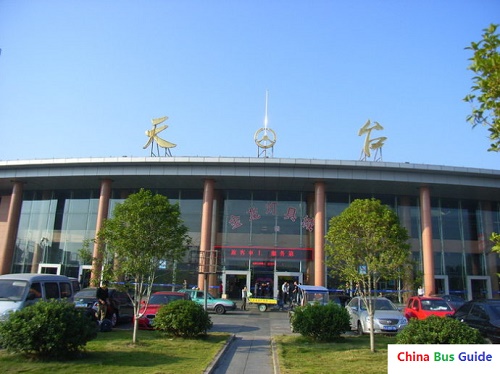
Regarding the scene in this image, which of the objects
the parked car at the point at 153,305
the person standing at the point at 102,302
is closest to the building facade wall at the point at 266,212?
the parked car at the point at 153,305

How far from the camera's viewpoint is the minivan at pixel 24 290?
11805mm

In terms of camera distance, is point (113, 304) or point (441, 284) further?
point (441, 284)

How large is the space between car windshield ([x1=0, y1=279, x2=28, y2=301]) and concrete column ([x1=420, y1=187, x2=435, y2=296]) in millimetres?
24413

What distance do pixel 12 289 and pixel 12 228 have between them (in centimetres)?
2237

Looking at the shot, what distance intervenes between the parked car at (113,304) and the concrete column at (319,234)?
13.9 meters

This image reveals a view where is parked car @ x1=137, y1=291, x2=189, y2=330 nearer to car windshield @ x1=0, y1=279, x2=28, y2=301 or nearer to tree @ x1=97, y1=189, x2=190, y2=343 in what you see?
tree @ x1=97, y1=189, x2=190, y2=343

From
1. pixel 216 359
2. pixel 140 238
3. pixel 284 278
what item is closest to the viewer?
pixel 216 359

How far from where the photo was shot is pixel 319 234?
28672mm

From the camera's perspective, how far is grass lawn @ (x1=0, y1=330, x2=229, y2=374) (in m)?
8.20

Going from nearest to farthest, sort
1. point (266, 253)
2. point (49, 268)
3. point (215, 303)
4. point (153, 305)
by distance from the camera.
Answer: point (153, 305), point (215, 303), point (266, 253), point (49, 268)

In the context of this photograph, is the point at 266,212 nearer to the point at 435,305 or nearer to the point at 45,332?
the point at 435,305

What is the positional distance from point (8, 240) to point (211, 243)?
14.7 m

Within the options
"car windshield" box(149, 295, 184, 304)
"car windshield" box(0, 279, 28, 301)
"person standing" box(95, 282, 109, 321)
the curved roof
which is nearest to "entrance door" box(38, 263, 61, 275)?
the curved roof

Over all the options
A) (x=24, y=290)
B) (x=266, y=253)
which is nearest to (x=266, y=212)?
(x=266, y=253)
